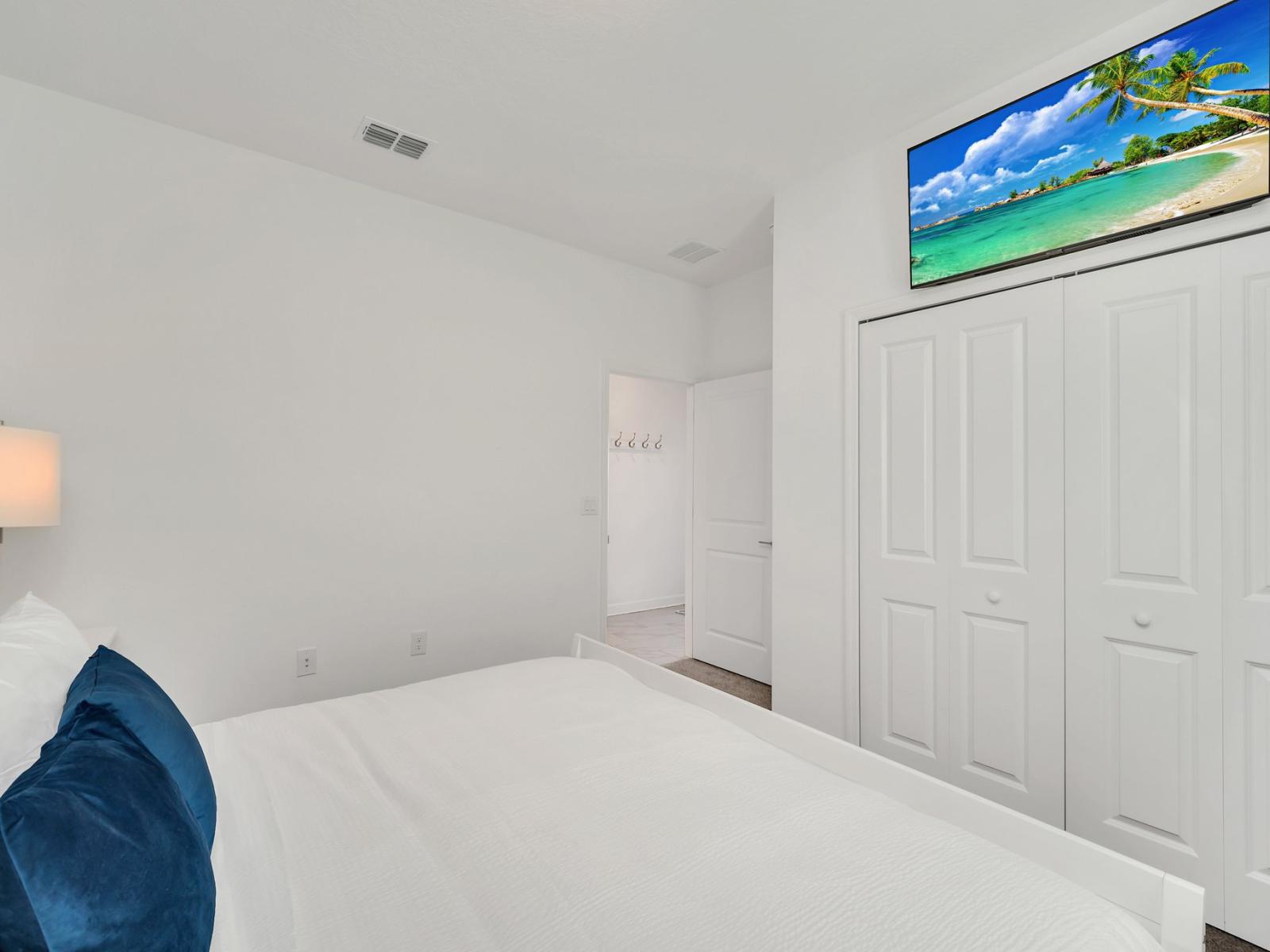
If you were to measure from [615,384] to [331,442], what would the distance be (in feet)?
11.5

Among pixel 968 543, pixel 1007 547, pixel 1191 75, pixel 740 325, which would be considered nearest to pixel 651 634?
pixel 740 325

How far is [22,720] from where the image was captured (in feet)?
3.08

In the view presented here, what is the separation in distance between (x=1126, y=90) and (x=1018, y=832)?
2.13 metres

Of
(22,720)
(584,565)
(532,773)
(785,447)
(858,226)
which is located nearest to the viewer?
(22,720)

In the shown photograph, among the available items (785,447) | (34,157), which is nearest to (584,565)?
(785,447)

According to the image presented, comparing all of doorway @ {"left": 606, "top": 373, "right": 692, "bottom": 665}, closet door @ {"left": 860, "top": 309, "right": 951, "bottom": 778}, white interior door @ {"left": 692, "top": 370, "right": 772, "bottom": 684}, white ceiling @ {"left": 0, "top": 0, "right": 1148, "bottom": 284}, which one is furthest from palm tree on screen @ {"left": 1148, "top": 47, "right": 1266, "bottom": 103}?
doorway @ {"left": 606, "top": 373, "right": 692, "bottom": 665}

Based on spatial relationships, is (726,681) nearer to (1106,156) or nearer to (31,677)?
(1106,156)

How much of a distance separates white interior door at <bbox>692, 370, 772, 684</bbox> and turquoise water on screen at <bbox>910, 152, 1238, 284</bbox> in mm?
1503

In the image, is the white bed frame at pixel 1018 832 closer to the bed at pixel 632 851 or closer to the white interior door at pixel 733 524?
the bed at pixel 632 851

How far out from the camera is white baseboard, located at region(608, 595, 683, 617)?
5.88 meters

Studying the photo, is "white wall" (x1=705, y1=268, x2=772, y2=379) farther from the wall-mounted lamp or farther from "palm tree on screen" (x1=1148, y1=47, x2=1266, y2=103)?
the wall-mounted lamp

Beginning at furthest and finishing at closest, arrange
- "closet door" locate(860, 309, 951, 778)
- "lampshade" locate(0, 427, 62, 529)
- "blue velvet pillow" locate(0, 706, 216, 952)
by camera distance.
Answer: "closet door" locate(860, 309, 951, 778) → "lampshade" locate(0, 427, 62, 529) → "blue velvet pillow" locate(0, 706, 216, 952)

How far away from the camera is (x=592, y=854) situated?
3.35 feet

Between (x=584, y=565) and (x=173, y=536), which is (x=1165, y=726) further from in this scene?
(x=173, y=536)
